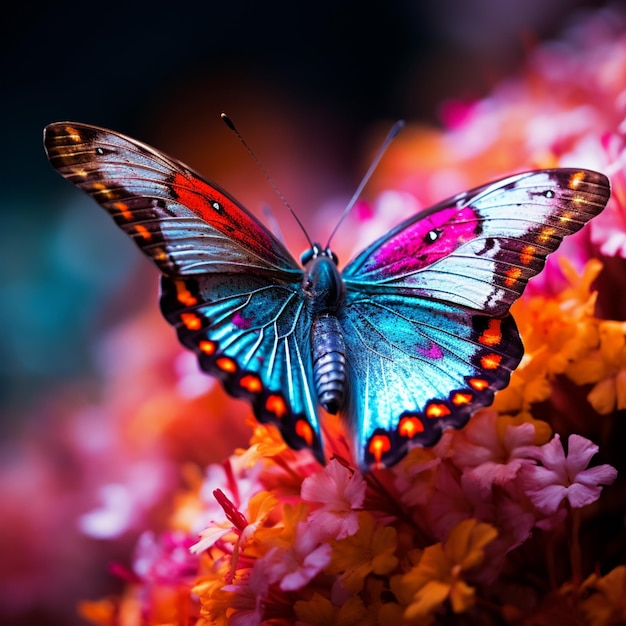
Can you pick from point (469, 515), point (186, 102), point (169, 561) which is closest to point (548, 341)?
point (469, 515)

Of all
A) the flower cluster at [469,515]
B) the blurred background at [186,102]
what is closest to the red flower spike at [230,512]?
the flower cluster at [469,515]

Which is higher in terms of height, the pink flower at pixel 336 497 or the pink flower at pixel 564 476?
the pink flower at pixel 336 497

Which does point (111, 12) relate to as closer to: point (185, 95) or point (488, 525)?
point (185, 95)

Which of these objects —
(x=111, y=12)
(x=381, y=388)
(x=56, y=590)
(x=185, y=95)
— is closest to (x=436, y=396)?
(x=381, y=388)

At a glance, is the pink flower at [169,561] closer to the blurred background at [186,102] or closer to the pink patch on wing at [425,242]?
the pink patch on wing at [425,242]

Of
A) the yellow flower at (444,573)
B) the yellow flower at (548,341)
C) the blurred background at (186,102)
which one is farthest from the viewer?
the blurred background at (186,102)

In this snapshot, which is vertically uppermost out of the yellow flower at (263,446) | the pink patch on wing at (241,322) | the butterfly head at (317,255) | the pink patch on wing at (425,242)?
the butterfly head at (317,255)

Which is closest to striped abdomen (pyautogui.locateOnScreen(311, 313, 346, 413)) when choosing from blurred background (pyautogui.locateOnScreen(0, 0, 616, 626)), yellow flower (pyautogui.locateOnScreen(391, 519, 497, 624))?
yellow flower (pyautogui.locateOnScreen(391, 519, 497, 624))
